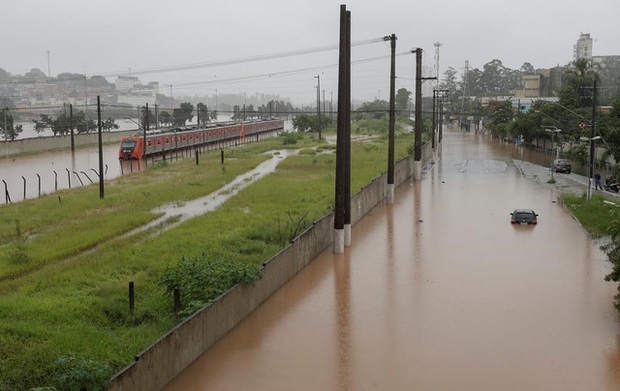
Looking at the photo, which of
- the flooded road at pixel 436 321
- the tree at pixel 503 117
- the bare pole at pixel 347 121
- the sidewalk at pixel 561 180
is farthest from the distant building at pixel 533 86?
the bare pole at pixel 347 121

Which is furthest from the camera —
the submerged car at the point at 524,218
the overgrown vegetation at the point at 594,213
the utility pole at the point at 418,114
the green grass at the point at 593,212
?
the utility pole at the point at 418,114

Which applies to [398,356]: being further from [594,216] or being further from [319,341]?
[594,216]

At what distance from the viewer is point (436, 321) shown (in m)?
16.2

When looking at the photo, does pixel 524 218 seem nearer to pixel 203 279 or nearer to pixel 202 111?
pixel 203 279

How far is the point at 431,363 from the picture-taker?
13641 millimetres

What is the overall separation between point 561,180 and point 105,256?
33.4m

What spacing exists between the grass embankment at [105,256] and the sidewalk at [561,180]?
1140 cm

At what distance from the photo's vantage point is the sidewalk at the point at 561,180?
38181mm

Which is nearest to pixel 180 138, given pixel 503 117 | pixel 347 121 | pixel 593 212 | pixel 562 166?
pixel 562 166

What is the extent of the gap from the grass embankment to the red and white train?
17.5 metres

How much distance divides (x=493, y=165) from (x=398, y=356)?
45.0 meters

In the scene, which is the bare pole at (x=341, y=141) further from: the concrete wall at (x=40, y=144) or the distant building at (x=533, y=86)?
the distant building at (x=533, y=86)

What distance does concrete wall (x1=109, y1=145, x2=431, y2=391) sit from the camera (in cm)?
1123

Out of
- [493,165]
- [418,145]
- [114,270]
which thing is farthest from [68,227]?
[493,165]
